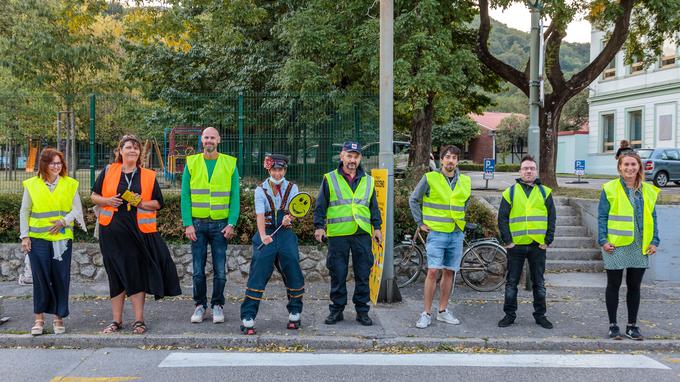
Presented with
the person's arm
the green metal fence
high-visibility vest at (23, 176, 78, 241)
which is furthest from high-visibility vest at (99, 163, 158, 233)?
the green metal fence

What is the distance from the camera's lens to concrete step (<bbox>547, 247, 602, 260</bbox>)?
10422 mm

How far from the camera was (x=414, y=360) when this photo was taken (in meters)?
5.68

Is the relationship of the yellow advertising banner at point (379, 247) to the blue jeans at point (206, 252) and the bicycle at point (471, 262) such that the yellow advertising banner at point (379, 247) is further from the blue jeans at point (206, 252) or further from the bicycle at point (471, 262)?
the blue jeans at point (206, 252)

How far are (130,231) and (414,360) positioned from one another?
10.6 ft

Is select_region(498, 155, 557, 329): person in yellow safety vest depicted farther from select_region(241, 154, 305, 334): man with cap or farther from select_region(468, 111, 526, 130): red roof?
select_region(468, 111, 526, 130): red roof

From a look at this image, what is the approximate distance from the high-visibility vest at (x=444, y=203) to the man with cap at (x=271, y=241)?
1.61 metres

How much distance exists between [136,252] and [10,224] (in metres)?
4.12

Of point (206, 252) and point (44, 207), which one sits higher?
point (44, 207)

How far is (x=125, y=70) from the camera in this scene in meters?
19.9

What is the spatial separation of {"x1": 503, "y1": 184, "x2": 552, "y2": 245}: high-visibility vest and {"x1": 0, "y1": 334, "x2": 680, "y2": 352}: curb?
118 centimetres

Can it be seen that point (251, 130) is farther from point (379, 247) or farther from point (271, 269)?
point (271, 269)

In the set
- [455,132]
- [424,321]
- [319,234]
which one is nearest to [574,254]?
[424,321]

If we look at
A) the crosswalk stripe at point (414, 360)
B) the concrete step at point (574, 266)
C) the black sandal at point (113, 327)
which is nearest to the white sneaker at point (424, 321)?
the crosswalk stripe at point (414, 360)

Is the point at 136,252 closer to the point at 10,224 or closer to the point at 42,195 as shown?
the point at 42,195
